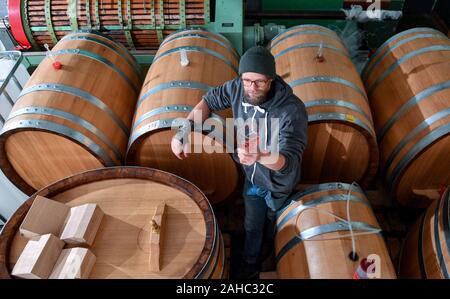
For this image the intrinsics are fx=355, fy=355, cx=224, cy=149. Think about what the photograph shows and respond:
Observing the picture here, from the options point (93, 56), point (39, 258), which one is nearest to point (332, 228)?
point (39, 258)

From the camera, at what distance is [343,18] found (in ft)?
14.1

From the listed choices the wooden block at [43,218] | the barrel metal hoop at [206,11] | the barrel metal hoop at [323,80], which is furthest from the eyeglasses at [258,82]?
the barrel metal hoop at [206,11]

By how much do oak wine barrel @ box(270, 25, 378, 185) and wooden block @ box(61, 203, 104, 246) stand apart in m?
1.57

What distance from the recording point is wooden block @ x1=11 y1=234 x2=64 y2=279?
186 centimetres

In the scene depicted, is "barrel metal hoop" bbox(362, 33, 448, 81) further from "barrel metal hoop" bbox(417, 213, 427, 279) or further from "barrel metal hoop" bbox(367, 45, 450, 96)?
"barrel metal hoop" bbox(417, 213, 427, 279)

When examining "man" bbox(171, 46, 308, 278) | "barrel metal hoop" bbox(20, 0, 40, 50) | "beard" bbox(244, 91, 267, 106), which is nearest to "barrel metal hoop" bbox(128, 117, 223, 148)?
"man" bbox(171, 46, 308, 278)

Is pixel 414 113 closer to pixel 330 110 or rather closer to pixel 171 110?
pixel 330 110

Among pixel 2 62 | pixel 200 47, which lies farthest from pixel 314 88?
pixel 2 62

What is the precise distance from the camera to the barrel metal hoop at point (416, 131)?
2482 millimetres

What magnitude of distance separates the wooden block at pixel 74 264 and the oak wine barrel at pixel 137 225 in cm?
6

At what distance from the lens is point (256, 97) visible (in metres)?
2.07

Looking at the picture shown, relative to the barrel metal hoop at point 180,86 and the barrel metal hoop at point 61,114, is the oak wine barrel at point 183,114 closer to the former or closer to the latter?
the barrel metal hoop at point 180,86

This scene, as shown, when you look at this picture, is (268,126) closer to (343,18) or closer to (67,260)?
(67,260)

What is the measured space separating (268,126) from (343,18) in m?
2.81
